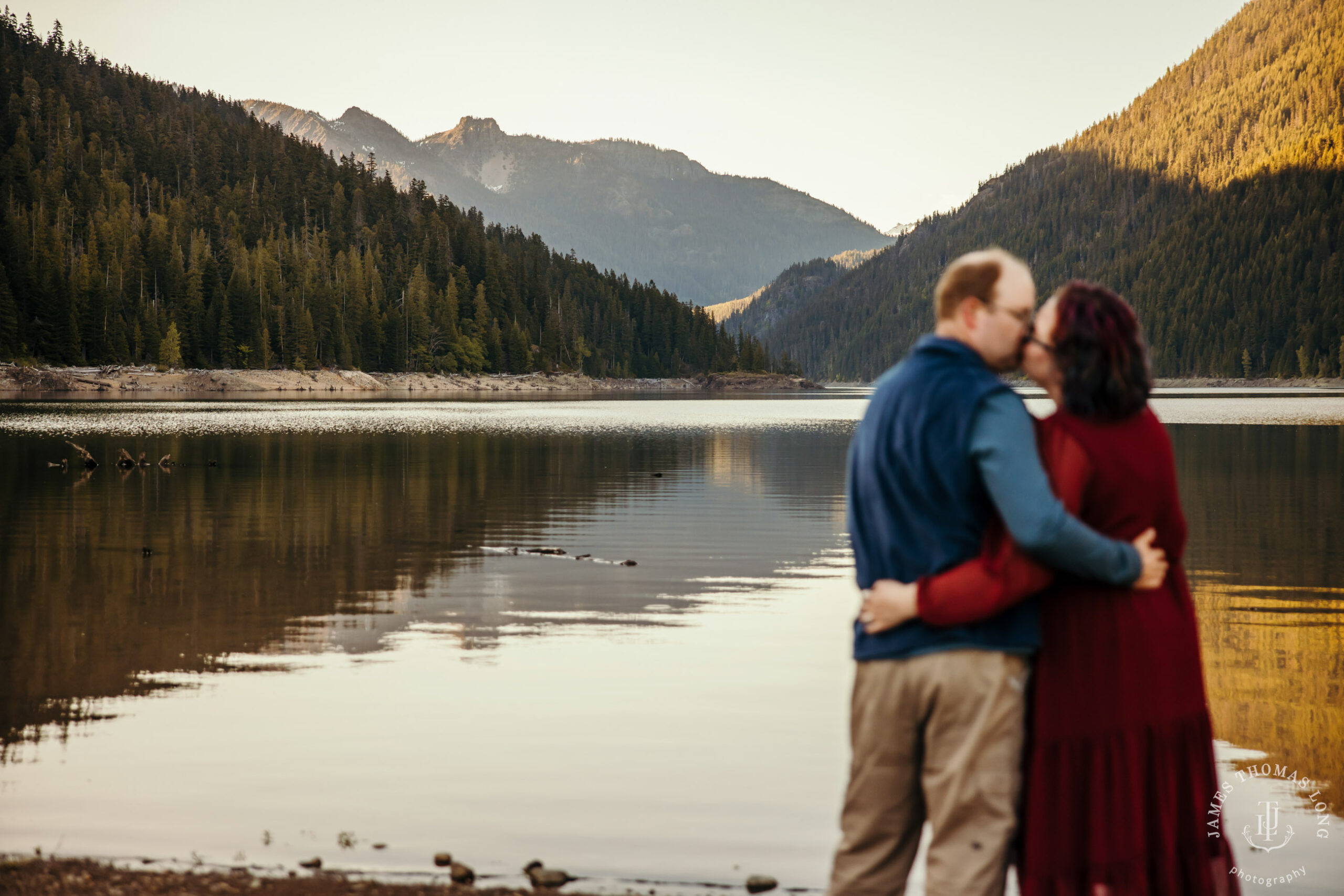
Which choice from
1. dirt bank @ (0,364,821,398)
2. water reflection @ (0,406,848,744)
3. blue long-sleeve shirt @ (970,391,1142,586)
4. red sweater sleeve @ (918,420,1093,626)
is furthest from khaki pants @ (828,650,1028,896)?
dirt bank @ (0,364,821,398)

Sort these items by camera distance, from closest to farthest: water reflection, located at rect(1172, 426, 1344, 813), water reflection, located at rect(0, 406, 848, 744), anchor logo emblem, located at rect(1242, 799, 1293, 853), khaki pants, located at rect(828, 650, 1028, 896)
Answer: khaki pants, located at rect(828, 650, 1028, 896) → anchor logo emblem, located at rect(1242, 799, 1293, 853) → water reflection, located at rect(1172, 426, 1344, 813) → water reflection, located at rect(0, 406, 848, 744)

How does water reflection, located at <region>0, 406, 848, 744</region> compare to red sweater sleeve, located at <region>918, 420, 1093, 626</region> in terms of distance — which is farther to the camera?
water reflection, located at <region>0, 406, 848, 744</region>

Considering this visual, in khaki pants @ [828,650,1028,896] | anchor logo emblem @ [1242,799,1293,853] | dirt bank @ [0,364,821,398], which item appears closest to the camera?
khaki pants @ [828,650,1028,896]

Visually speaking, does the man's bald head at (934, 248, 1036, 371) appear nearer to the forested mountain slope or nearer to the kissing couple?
the kissing couple

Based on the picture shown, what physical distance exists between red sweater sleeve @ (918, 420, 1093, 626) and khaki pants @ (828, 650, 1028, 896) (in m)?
0.21

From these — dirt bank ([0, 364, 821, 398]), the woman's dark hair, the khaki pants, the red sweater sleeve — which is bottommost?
the khaki pants

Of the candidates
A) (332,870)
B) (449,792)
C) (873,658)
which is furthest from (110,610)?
(873,658)

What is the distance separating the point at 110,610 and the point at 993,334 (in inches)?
502

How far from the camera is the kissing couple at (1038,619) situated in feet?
12.4

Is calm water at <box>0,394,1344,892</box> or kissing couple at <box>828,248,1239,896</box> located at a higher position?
kissing couple at <box>828,248,1239,896</box>

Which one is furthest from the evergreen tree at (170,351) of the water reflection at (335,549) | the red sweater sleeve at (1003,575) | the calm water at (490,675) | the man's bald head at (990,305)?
the red sweater sleeve at (1003,575)

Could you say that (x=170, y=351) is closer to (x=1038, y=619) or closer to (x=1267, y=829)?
(x=1267, y=829)

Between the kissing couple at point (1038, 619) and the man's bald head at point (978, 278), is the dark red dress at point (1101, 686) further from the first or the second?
the man's bald head at point (978, 278)

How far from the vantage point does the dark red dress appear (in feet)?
12.4
